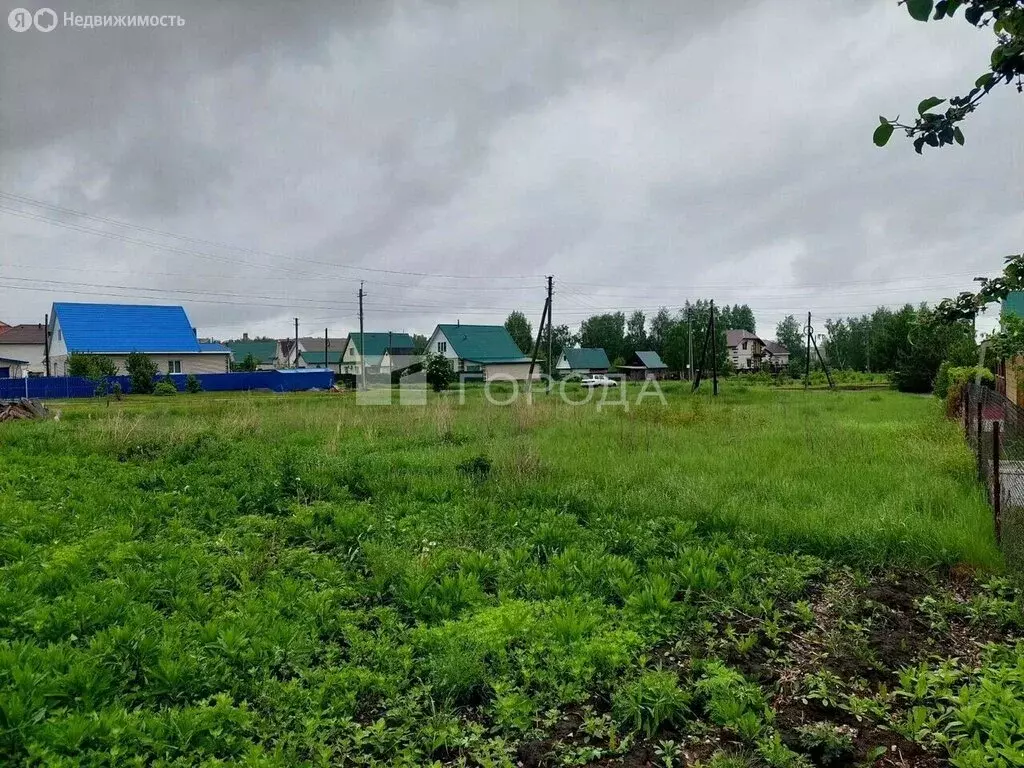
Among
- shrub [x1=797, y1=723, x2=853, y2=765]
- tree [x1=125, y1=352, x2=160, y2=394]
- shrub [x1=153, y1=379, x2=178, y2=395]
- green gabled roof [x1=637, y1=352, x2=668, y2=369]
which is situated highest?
green gabled roof [x1=637, y1=352, x2=668, y2=369]

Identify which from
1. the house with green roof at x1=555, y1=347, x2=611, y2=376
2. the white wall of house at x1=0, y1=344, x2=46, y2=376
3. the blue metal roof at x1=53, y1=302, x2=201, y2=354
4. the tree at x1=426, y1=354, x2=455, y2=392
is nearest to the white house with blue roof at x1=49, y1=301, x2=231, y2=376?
the blue metal roof at x1=53, y1=302, x2=201, y2=354

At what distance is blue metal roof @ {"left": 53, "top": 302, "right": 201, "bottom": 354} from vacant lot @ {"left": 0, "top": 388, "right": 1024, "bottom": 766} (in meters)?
35.1

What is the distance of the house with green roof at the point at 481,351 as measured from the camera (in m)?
50.2

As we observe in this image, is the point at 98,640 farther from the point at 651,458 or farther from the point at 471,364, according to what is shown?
the point at 471,364

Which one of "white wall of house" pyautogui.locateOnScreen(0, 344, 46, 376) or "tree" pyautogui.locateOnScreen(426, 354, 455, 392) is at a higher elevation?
"white wall of house" pyautogui.locateOnScreen(0, 344, 46, 376)

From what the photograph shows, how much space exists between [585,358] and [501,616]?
6231 cm

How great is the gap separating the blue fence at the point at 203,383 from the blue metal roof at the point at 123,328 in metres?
3.58

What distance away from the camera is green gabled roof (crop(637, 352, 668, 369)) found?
212 ft

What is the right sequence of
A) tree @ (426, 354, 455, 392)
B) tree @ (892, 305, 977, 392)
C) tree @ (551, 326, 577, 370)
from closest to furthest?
1. tree @ (892, 305, 977, 392)
2. tree @ (426, 354, 455, 392)
3. tree @ (551, 326, 577, 370)

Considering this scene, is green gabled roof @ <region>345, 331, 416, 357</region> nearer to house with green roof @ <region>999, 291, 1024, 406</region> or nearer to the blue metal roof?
the blue metal roof

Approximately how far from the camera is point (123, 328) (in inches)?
1510

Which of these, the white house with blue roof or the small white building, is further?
the small white building

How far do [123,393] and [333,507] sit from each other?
Answer: 33151 mm

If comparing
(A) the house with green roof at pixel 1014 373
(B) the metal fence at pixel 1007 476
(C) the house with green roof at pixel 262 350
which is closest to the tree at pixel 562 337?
(C) the house with green roof at pixel 262 350
